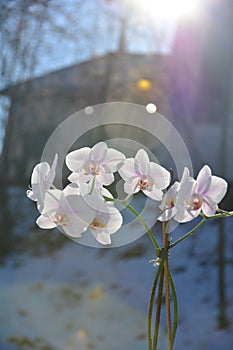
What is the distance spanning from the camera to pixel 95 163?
619 millimetres

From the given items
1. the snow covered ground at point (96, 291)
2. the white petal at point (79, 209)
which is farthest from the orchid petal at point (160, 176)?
the snow covered ground at point (96, 291)

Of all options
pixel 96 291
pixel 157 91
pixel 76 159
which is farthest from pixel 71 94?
pixel 76 159

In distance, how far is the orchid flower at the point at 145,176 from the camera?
61 cm

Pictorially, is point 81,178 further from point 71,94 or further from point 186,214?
point 71,94

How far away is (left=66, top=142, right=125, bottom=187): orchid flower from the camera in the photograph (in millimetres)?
615

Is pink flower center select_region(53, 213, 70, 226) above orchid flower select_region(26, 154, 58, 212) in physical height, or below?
below

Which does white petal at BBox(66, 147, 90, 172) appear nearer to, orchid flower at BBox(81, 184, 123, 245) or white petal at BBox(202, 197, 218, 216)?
orchid flower at BBox(81, 184, 123, 245)

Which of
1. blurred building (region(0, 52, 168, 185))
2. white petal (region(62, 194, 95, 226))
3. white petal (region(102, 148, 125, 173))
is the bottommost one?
white petal (region(62, 194, 95, 226))

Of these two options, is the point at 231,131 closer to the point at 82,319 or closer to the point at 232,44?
the point at 232,44

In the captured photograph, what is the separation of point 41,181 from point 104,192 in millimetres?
84

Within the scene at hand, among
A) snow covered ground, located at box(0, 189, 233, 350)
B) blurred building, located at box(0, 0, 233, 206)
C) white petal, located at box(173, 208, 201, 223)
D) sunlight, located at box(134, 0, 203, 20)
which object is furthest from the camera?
blurred building, located at box(0, 0, 233, 206)

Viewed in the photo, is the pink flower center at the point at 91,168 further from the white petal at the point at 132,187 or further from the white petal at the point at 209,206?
the white petal at the point at 209,206

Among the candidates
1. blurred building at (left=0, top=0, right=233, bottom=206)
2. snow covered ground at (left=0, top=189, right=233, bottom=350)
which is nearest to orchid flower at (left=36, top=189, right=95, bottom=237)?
snow covered ground at (left=0, top=189, right=233, bottom=350)

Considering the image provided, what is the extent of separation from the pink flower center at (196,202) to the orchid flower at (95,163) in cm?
12
